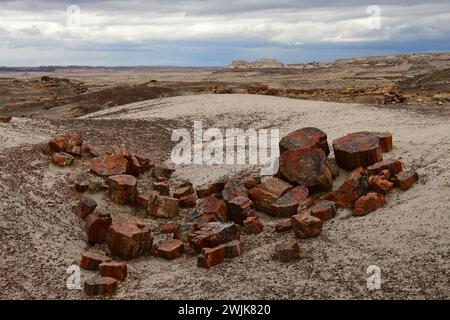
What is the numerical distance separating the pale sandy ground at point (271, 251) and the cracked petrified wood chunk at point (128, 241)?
0.20 meters

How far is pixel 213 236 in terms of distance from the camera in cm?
925

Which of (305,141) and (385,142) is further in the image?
(385,142)

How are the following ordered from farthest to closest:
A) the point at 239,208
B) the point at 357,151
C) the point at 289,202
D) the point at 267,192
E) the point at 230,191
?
the point at 357,151 < the point at 230,191 < the point at 267,192 < the point at 289,202 < the point at 239,208

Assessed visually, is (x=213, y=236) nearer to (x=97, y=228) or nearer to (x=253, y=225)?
(x=253, y=225)

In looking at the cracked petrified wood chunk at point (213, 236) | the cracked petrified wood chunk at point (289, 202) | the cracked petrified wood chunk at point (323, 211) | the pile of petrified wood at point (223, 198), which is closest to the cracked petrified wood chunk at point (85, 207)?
the pile of petrified wood at point (223, 198)

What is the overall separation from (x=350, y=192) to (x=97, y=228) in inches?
181

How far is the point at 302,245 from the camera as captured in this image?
29.7 ft

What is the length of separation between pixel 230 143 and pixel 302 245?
6.96m

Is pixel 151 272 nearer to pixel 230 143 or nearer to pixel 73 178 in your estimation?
pixel 73 178

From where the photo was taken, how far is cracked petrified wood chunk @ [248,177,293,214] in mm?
10891

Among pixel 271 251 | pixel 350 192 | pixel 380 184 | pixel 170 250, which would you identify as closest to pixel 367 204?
pixel 350 192

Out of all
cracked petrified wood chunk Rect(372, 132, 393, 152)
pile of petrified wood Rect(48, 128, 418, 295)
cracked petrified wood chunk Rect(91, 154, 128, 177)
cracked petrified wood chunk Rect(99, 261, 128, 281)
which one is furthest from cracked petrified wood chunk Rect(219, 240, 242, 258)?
cracked petrified wood chunk Rect(372, 132, 393, 152)

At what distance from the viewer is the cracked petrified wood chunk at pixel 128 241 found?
9.23 m
